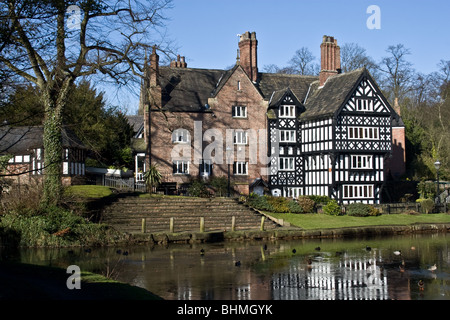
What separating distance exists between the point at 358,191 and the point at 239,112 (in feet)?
37.8

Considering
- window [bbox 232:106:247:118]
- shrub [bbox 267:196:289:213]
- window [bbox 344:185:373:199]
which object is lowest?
shrub [bbox 267:196:289:213]

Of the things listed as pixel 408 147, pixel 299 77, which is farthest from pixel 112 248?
pixel 408 147

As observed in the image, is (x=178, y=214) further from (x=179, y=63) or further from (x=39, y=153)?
(x=179, y=63)

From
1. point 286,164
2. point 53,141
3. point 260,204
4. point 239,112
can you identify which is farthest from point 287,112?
point 53,141

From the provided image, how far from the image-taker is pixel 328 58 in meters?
49.0

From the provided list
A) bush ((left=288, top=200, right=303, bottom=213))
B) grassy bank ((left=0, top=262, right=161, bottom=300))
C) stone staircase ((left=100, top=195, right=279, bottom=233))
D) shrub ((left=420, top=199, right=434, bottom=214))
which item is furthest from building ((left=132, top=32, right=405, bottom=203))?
grassy bank ((left=0, top=262, right=161, bottom=300))

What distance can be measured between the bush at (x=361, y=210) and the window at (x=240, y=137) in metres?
10.8

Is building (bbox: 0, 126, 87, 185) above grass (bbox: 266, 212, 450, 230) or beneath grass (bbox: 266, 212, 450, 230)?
above

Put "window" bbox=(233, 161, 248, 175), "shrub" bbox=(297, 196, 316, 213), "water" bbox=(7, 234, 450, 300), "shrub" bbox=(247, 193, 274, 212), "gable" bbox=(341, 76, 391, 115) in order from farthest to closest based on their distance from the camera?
1. "window" bbox=(233, 161, 248, 175)
2. "gable" bbox=(341, 76, 391, 115)
3. "shrub" bbox=(297, 196, 316, 213)
4. "shrub" bbox=(247, 193, 274, 212)
5. "water" bbox=(7, 234, 450, 300)

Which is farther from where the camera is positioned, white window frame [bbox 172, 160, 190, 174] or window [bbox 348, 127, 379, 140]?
white window frame [bbox 172, 160, 190, 174]

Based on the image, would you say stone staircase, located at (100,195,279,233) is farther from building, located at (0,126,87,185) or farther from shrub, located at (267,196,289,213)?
building, located at (0,126,87,185)

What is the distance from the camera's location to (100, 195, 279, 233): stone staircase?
3128cm

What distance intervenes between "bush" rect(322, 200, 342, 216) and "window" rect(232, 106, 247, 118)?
11240 millimetres
